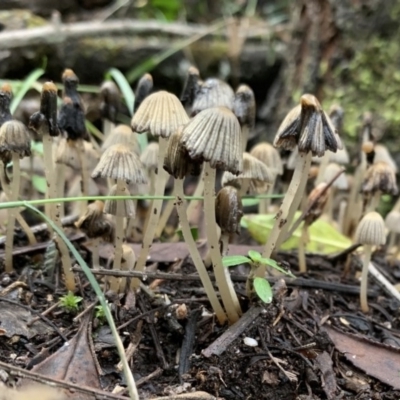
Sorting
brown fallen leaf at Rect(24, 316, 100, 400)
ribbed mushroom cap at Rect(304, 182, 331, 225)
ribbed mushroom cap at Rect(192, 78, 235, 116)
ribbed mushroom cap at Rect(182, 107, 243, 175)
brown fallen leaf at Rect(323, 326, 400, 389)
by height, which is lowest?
brown fallen leaf at Rect(323, 326, 400, 389)

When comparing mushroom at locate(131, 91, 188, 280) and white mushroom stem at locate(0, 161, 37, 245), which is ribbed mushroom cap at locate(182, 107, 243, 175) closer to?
mushroom at locate(131, 91, 188, 280)

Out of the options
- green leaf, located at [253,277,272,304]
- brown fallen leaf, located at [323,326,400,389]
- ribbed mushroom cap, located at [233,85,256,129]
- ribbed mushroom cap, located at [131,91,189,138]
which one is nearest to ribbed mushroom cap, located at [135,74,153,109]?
ribbed mushroom cap, located at [233,85,256,129]

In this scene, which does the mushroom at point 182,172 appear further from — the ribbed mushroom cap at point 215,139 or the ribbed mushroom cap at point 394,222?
the ribbed mushroom cap at point 394,222

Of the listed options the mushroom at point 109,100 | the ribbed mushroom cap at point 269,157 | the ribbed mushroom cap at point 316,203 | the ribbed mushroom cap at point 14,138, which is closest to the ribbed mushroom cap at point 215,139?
the ribbed mushroom cap at point 14,138

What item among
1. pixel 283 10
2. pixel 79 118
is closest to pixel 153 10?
pixel 283 10

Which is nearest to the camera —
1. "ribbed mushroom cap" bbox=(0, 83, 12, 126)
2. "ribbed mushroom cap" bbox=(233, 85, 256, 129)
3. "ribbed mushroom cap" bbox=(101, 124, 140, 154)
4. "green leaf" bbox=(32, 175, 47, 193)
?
"ribbed mushroom cap" bbox=(0, 83, 12, 126)

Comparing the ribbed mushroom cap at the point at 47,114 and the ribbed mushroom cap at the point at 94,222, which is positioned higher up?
the ribbed mushroom cap at the point at 47,114

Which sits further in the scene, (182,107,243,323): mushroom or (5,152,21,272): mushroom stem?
(5,152,21,272): mushroom stem
